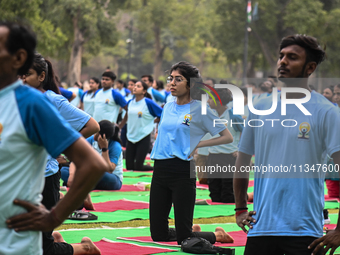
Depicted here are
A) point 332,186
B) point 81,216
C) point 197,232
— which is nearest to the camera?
point 197,232

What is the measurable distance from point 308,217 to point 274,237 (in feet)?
0.83

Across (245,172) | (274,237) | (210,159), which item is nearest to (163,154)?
(245,172)

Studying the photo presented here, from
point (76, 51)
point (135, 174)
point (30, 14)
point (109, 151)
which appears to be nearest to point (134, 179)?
point (135, 174)

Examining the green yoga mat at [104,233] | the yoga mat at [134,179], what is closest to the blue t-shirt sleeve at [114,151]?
the green yoga mat at [104,233]

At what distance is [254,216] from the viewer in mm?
3889

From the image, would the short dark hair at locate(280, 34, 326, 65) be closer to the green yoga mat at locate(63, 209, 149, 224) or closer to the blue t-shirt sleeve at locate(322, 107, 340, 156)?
the blue t-shirt sleeve at locate(322, 107, 340, 156)

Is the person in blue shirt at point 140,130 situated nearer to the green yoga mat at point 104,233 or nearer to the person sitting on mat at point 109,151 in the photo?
the person sitting on mat at point 109,151

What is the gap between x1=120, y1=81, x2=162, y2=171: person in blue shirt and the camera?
546 inches

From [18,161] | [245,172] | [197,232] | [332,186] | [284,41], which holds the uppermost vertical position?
[284,41]

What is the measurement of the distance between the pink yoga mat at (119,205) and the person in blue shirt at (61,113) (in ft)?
12.8

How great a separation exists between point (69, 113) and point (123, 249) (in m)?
2.00

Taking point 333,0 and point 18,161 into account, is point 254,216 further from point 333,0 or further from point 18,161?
point 333,0

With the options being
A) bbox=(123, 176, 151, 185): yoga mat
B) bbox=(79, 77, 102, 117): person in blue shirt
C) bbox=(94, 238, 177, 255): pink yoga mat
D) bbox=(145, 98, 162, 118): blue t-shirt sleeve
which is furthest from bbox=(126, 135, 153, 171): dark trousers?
bbox=(94, 238, 177, 255): pink yoga mat

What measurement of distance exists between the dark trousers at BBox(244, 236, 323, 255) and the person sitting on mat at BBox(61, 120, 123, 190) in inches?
215
